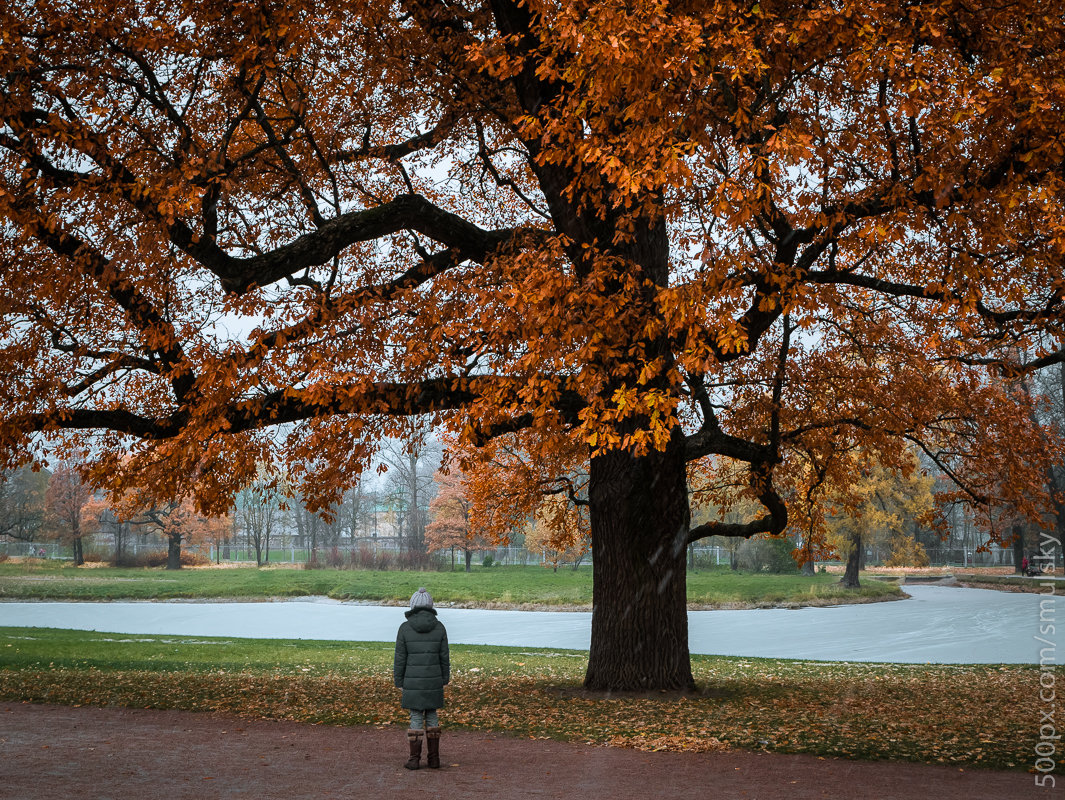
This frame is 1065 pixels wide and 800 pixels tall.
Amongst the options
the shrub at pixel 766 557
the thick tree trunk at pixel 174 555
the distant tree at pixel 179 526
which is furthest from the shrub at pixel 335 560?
the shrub at pixel 766 557

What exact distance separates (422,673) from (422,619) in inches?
17.6

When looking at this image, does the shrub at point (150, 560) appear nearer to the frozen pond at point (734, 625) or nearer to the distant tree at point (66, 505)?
the distant tree at point (66, 505)

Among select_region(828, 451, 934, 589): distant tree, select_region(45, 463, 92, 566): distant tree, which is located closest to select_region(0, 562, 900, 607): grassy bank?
select_region(828, 451, 934, 589): distant tree

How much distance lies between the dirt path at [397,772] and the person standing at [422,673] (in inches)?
10.2

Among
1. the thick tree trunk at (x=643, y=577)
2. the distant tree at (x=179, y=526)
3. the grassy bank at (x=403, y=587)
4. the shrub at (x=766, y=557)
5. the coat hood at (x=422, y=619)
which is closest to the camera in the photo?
the coat hood at (x=422, y=619)

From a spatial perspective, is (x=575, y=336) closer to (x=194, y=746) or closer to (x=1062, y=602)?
(x=194, y=746)

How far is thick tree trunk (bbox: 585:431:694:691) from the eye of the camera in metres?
11.9

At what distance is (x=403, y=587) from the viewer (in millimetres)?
44375

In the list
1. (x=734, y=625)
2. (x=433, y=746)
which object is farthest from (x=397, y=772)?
(x=734, y=625)

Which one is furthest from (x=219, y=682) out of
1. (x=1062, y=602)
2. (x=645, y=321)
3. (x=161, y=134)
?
(x=1062, y=602)

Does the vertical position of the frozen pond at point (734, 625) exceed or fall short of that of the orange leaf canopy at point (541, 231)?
it falls short

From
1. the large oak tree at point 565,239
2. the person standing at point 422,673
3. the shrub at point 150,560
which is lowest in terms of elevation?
the shrub at point 150,560

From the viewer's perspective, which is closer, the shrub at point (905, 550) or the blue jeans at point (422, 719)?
the blue jeans at point (422, 719)

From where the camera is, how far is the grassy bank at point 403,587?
3884cm
